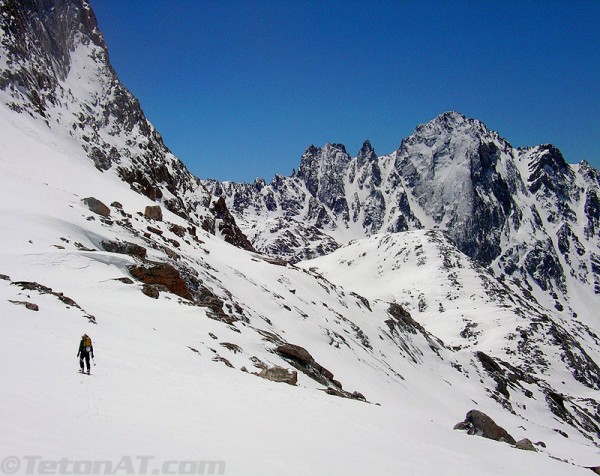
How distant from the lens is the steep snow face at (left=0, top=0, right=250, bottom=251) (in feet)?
278

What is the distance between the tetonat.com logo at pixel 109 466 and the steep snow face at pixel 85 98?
83.0 m

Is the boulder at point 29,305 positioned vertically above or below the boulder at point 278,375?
above

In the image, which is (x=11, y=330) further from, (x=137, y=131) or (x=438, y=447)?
(x=137, y=131)

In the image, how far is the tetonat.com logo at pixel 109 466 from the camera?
24.3 ft

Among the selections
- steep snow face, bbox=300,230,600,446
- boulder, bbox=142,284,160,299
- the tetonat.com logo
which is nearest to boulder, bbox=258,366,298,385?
boulder, bbox=142,284,160,299

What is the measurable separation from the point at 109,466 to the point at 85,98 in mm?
109252

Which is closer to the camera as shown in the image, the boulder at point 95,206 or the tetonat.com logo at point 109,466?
the tetonat.com logo at point 109,466

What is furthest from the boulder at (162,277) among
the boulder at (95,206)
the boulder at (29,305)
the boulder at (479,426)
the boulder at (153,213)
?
the boulder at (153,213)

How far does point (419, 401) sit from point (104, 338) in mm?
44335

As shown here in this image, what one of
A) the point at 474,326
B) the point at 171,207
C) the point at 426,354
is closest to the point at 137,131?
the point at 171,207

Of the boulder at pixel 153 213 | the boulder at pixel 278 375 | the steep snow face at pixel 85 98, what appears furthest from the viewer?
the steep snow face at pixel 85 98

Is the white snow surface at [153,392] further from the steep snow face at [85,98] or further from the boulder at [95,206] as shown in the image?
the steep snow face at [85,98]

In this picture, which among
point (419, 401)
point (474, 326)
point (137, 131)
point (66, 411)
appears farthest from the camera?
A: point (474, 326)

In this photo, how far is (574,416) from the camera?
280ft
